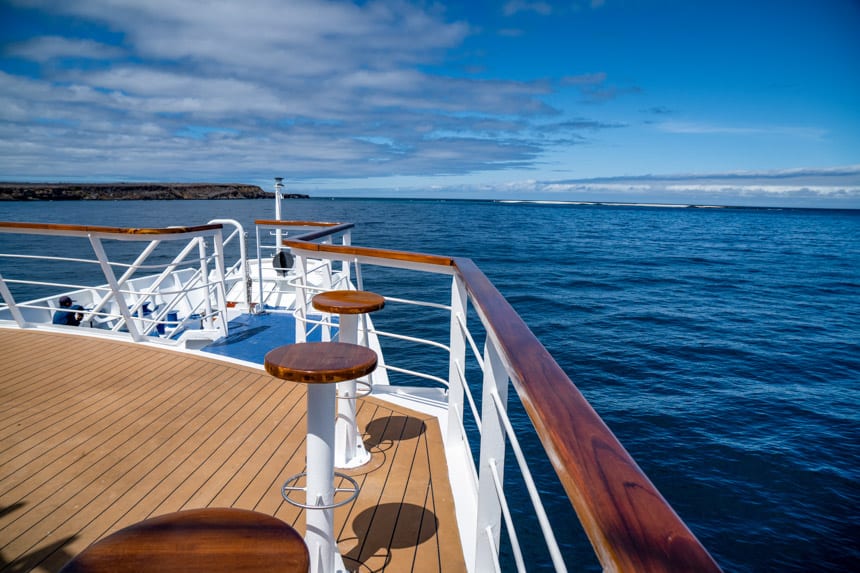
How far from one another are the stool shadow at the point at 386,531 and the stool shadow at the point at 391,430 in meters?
0.56

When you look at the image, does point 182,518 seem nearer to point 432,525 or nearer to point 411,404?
point 432,525

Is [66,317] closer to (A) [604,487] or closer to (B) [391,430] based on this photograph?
(B) [391,430]

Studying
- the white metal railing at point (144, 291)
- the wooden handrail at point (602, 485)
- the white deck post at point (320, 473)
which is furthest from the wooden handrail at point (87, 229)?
the wooden handrail at point (602, 485)

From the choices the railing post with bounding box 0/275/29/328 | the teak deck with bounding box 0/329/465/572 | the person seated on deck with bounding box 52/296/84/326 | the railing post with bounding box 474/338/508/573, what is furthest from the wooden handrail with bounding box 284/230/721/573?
the person seated on deck with bounding box 52/296/84/326

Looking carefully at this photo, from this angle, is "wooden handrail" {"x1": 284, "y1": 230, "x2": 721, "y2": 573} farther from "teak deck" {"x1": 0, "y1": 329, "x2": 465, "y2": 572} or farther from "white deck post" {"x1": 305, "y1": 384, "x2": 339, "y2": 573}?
"teak deck" {"x1": 0, "y1": 329, "x2": 465, "y2": 572}

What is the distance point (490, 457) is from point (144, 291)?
4035 mm

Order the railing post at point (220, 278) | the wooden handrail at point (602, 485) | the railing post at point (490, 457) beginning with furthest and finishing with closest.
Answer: the railing post at point (220, 278), the railing post at point (490, 457), the wooden handrail at point (602, 485)

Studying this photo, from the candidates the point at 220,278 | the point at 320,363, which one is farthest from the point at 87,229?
the point at 320,363

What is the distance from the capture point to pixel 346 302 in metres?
2.15

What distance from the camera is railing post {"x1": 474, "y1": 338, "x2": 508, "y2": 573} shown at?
131cm

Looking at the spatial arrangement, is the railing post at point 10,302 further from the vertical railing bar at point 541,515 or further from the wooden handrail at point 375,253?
the vertical railing bar at point 541,515

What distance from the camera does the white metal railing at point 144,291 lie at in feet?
12.5

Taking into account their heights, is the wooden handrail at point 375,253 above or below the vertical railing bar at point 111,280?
above

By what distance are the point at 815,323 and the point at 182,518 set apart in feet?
58.1
